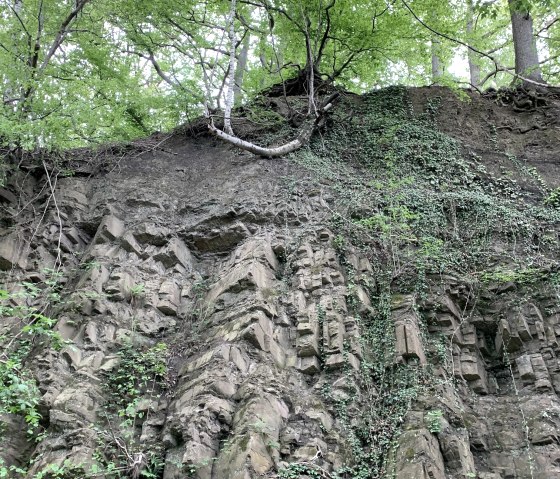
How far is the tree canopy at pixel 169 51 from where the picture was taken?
853 cm

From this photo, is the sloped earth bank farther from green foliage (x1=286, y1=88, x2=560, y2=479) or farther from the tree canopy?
the tree canopy

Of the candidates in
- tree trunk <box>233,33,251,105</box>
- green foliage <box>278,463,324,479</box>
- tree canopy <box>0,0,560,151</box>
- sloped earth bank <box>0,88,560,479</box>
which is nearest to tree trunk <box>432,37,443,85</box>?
tree canopy <box>0,0,560,151</box>

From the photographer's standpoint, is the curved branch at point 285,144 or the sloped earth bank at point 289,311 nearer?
the sloped earth bank at point 289,311

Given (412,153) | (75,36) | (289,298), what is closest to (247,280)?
(289,298)

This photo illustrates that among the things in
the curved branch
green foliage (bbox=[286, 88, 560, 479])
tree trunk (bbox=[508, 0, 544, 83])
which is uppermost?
tree trunk (bbox=[508, 0, 544, 83])

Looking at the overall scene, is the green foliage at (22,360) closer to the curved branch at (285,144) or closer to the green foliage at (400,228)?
the green foliage at (400,228)

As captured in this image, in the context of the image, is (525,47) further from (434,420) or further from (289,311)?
(434,420)

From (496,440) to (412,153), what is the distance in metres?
5.89

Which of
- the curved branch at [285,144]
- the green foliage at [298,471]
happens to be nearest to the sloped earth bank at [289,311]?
the green foliage at [298,471]

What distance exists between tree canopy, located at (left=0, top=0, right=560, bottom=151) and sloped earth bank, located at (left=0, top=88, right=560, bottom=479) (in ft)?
3.53

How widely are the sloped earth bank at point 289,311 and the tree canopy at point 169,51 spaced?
1.08 meters

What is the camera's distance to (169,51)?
11.3 metres

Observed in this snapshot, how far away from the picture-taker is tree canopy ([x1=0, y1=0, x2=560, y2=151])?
336 inches

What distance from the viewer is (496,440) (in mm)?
5906
